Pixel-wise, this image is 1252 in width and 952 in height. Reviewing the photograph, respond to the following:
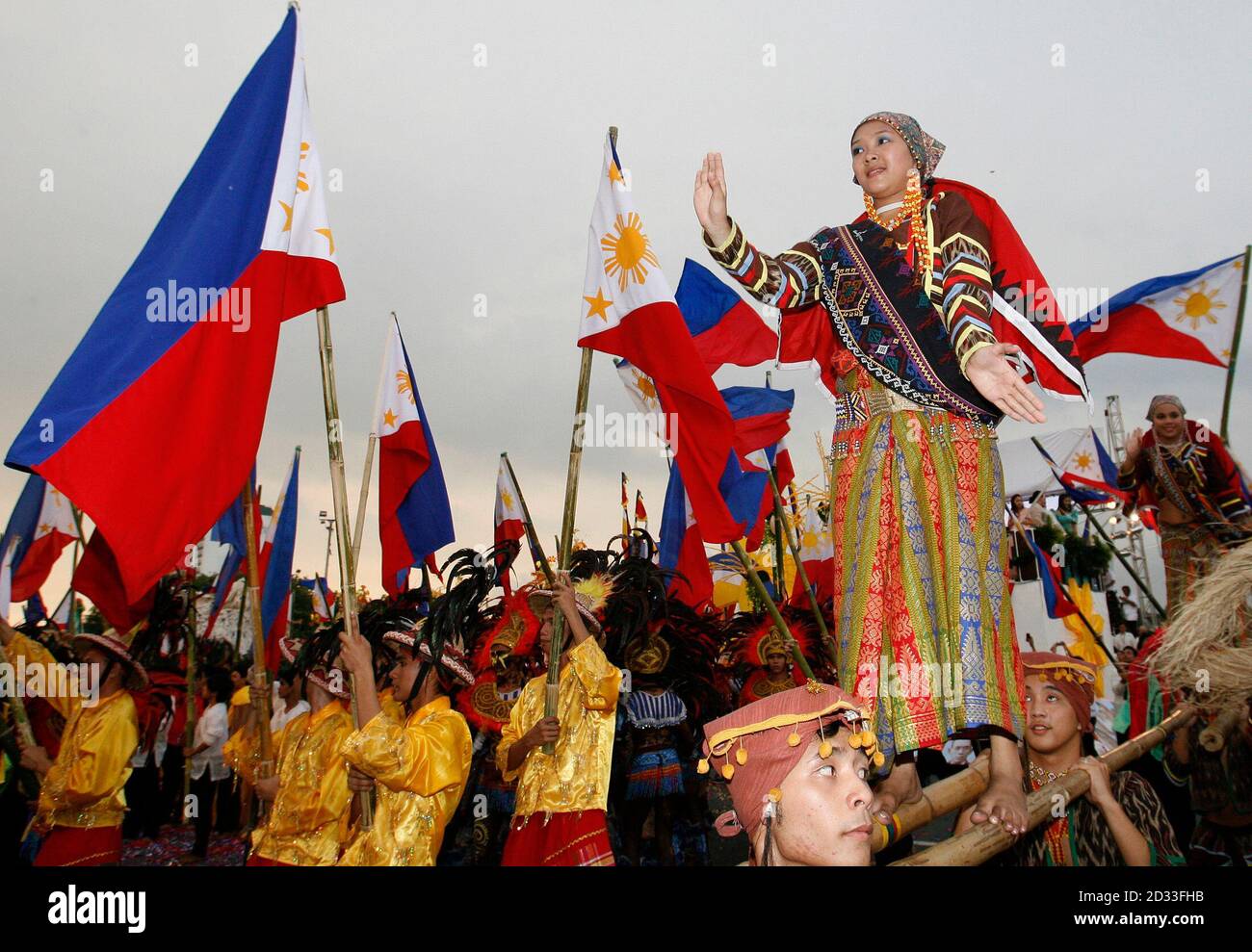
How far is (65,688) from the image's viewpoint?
707 cm

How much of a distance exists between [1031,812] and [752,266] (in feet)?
7.11

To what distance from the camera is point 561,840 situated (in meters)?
4.94

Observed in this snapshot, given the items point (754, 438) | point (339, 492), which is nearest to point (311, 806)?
point (339, 492)

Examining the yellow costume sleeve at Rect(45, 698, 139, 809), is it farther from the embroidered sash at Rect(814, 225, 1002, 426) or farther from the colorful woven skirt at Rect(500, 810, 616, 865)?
the embroidered sash at Rect(814, 225, 1002, 426)

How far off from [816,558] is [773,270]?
865 cm

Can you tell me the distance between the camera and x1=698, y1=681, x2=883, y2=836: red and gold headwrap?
272 centimetres

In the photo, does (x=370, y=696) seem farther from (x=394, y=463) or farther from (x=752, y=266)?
(x=394, y=463)

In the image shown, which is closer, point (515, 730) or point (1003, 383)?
point (1003, 383)

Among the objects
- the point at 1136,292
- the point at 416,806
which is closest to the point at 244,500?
the point at 416,806

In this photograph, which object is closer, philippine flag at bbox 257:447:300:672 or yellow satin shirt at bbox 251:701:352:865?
yellow satin shirt at bbox 251:701:352:865

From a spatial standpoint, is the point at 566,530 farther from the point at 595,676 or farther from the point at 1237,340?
the point at 1237,340

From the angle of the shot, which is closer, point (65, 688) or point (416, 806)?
point (416, 806)

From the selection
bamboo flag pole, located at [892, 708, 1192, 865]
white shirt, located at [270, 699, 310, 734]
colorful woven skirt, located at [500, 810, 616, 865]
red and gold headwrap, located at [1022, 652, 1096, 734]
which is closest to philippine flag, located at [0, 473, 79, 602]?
white shirt, located at [270, 699, 310, 734]

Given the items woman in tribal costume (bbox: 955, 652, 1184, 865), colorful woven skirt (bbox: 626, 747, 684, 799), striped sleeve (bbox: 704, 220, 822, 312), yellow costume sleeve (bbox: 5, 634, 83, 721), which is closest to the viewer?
woman in tribal costume (bbox: 955, 652, 1184, 865)
